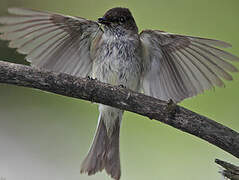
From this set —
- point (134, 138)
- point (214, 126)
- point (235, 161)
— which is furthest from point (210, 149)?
point (214, 126)

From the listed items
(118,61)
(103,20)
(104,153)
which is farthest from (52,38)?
(104,153)

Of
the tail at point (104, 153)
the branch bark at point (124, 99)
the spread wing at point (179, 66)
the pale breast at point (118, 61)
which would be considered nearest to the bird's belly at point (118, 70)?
the pale breast at point (118, 61)

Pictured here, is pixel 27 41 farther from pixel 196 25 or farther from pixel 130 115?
pixel 196 25

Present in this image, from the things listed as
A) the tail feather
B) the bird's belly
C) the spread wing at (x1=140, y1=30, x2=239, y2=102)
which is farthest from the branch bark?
the tail feather

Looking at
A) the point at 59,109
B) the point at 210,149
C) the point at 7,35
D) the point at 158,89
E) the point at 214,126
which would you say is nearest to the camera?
the point at 214,126

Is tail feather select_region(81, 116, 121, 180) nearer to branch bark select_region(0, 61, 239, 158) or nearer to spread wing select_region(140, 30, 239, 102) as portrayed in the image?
spread wing select_region(140, 30, 239, 102)

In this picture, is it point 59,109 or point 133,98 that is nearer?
point 133,98
